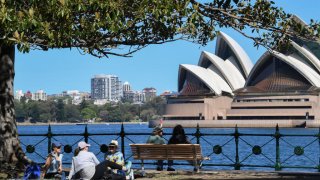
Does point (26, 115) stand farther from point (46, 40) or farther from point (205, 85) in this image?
point (46, 40)

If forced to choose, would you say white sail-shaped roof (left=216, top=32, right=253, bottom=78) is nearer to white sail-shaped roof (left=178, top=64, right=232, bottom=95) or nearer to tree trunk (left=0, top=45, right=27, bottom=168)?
white sail-shaped roof (left=178, top=64, right=232, bottom=95)

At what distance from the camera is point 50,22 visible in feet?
38.6

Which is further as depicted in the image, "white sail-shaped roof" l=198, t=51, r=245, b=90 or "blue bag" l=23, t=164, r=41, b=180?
"white sail-shaped roof" l=198, t=51, r=245, b=90

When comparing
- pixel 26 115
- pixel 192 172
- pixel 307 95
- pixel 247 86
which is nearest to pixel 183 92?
pixel 247 86

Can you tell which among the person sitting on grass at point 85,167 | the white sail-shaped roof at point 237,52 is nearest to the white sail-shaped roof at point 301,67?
the white sail-shaped roof at point 237,52

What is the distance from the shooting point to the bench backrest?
13398 millimetres

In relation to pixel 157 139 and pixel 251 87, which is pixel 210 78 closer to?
pixel 251 87

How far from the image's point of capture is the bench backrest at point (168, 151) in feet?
44.0

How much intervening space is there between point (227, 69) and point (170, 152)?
287 ft

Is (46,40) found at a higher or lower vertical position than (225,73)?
lower

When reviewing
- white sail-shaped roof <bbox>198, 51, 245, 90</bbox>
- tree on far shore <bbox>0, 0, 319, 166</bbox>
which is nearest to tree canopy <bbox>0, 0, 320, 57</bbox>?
tree on far shore <bbox>0, 0, 319, 166</bbox>

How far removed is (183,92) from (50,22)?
103290mm

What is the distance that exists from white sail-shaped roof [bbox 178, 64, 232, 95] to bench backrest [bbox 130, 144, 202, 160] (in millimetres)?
89366

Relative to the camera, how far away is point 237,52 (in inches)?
3728
